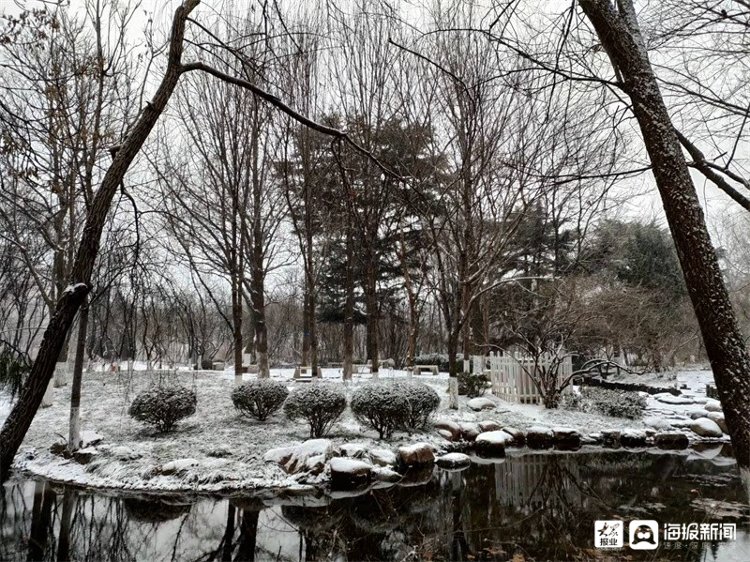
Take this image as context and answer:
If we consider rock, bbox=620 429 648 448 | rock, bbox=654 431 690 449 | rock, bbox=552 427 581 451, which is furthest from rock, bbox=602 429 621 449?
rock, bbox=654 431 690 449

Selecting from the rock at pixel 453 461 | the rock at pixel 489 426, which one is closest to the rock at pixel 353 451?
the rock at pixel 453 461

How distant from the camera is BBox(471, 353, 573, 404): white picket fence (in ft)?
37.2

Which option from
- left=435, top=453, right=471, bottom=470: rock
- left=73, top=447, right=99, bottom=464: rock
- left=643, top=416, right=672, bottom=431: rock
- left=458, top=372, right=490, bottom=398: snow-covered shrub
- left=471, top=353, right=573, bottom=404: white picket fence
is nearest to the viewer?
left=73, top=447, right=99, bottom=464: rock

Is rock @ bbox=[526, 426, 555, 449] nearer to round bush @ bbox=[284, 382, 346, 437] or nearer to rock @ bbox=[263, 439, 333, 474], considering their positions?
round bush @ bbox=[284, 382, 346, 437]

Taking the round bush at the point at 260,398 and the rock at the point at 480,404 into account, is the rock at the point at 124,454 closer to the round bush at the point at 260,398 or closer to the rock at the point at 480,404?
the round bush at the point at 260,398

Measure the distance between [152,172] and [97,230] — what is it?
10.0m

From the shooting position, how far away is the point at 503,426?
8.91 m

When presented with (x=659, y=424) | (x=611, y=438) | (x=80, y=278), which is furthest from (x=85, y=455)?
(x=659, y=424)

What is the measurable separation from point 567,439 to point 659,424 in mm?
2478

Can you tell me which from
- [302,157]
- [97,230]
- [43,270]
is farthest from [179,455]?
[302,157]

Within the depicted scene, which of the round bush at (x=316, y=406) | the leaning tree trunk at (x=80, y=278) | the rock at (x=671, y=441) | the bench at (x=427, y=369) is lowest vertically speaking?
the rock at (x=671, y=441)

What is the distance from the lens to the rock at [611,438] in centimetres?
839

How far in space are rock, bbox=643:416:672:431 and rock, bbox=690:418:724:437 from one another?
1.43ft
